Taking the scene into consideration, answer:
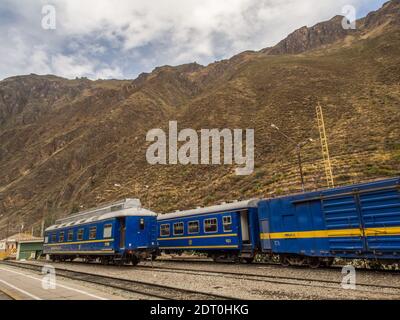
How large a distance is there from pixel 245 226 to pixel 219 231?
1768 millimetres

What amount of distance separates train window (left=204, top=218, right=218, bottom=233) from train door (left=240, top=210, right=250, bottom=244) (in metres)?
1.96

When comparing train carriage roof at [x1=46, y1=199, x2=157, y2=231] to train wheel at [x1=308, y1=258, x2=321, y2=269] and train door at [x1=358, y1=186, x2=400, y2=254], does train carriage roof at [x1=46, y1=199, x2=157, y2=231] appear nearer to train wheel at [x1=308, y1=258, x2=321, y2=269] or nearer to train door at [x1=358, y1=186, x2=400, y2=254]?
train wheel at [x1=308, y1=258, x2=321, y2=269]

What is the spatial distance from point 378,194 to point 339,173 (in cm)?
2682

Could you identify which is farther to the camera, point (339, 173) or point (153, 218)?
point (339, 173)

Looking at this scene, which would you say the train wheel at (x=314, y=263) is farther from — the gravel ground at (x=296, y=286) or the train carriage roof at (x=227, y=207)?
the train carriage roof at (x=227, y=207)

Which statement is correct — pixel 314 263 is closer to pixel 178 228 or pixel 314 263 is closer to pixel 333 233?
pixel 333 233

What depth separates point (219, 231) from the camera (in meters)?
20.9

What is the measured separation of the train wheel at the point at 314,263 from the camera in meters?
15.8

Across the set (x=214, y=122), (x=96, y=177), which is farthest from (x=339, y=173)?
(x=96, y=177)

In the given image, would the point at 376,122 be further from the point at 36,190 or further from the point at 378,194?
the point at 36,190

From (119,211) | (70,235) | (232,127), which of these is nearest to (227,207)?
(119,211)

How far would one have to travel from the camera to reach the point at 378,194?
1277 centimetres

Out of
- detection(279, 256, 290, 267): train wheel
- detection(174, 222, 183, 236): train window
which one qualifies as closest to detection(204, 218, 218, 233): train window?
detection(174, 222, 183, 236): train window

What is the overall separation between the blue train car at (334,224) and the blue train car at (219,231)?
1252mm
